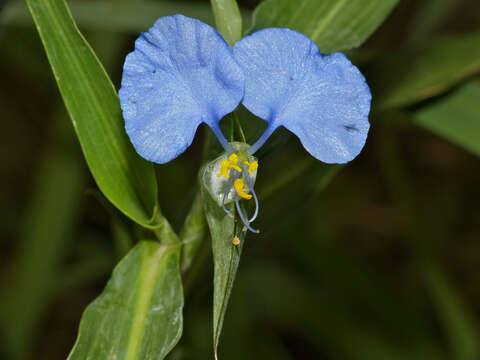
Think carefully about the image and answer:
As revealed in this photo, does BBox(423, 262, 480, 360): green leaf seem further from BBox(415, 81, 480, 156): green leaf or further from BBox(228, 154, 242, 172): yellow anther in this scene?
BBox(228, 154, 242, 172): yellow anther

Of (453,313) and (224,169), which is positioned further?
(453,313)

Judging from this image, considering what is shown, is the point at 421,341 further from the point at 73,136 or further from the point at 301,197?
the point at 73,136

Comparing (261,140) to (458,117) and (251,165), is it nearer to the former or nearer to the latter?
(251,165)

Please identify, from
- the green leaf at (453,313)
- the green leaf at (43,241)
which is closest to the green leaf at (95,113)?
the green leaf at (43,241)

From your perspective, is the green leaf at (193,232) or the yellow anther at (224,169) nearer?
the yellow anther at (224,169)

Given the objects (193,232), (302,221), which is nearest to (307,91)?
(193,232)

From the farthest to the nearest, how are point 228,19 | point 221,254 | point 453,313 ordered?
point 453,313, point 228,19, point 221,254

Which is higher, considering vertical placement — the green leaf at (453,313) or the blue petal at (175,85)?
the blue petal at (175,85)

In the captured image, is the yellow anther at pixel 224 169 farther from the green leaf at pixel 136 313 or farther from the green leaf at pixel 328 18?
the green leaf at pixel 328 18

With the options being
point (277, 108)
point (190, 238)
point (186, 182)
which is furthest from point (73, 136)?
point (277, 108)
